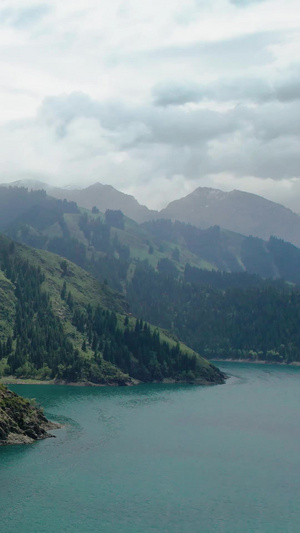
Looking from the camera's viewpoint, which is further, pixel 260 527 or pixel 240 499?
pixel 240 499

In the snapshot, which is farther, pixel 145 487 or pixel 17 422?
pixel 17 422

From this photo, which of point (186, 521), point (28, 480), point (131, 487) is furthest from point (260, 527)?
point (28, 480)

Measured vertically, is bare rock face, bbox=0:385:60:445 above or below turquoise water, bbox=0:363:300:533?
above

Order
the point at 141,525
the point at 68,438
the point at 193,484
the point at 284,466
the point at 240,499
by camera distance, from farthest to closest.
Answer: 1. the point at 68,438
2. the point at 284,466
3. the point at 193,484
4. the point at 240,499
5. the point at 141,525

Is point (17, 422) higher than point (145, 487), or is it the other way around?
point (17, 422)

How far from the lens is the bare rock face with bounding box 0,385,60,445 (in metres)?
182

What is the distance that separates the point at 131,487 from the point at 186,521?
24.2 metres

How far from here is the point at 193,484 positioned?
510ft

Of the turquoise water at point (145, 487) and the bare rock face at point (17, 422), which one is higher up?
the bare rock face at point (17, 422)

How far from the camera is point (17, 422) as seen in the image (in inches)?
7407

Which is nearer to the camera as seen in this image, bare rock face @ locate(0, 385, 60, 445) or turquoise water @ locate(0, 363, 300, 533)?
turquoise water @ locate(0, 363, 300, 533)

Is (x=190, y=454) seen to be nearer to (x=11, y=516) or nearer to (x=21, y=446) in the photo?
(x=21, y=446)

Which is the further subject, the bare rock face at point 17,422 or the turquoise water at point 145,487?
the bare rock face at point 17,422

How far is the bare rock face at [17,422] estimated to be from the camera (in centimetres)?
18150
